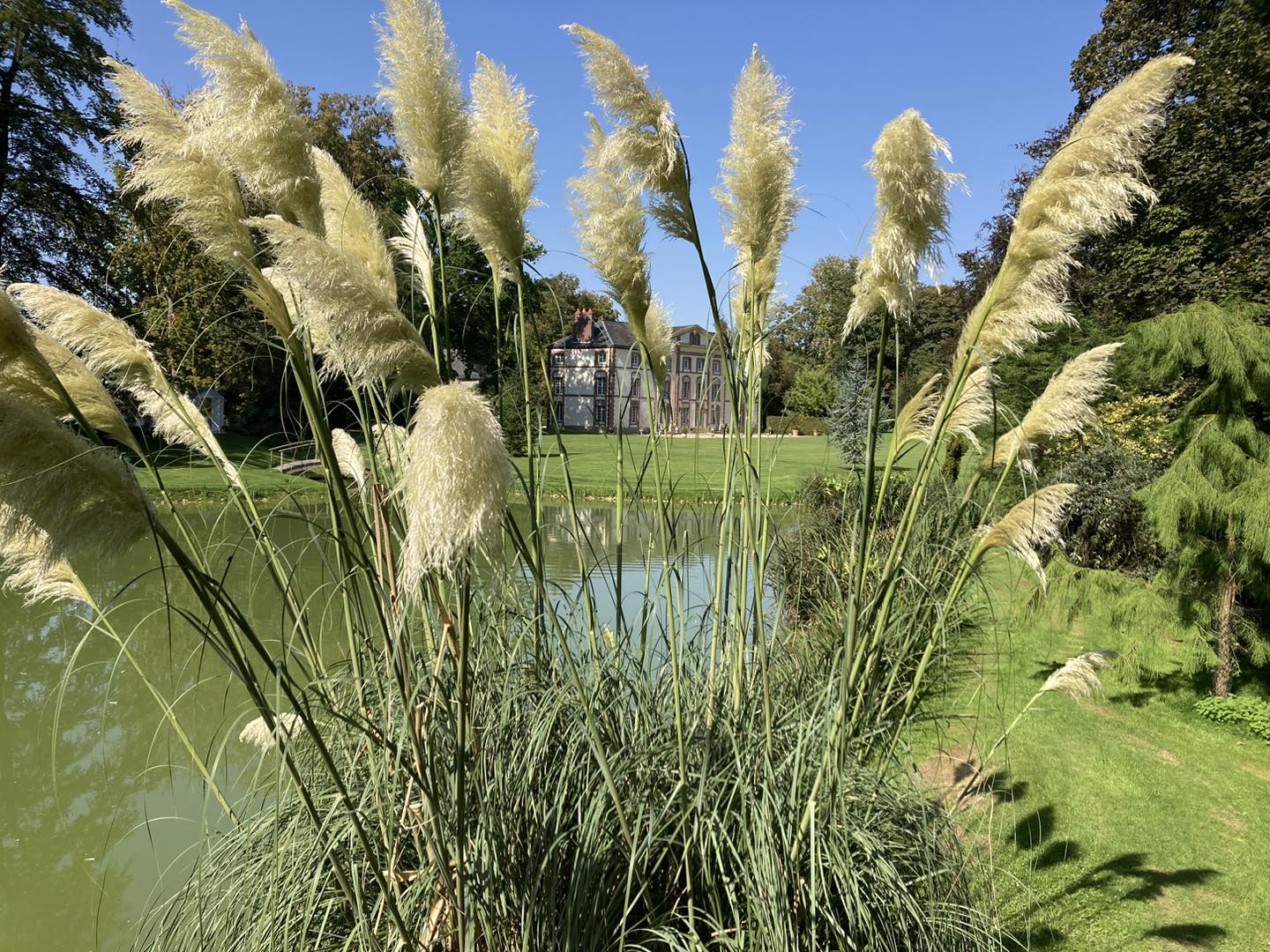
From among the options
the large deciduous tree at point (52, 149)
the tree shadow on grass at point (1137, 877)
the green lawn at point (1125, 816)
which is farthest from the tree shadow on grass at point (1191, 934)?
the large deciduous tree at point (52, 149)

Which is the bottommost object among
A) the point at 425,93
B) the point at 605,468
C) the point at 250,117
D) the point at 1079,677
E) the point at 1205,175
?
the point at 605,468

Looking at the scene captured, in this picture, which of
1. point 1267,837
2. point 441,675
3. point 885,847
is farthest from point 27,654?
point 1267,837

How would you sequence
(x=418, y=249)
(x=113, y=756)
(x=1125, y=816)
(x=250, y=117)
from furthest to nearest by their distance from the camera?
(x=113, y=756) < (x=1125, y=816) < (x=418, y=249) < (x=250, y=117)

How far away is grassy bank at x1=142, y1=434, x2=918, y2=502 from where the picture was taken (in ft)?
8.13

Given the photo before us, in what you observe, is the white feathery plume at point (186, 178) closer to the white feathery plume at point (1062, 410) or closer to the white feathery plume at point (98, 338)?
the white feathery plume at point (98, 338)

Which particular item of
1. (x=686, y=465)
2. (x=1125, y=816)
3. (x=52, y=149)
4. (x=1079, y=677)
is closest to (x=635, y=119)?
(x=1079, y=677)

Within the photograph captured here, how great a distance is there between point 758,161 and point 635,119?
1.24 ft

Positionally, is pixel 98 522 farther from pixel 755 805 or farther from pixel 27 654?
pixel 27 654

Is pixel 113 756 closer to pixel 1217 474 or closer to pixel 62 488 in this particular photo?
pixel 62 488

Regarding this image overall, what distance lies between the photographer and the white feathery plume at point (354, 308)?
1.25m

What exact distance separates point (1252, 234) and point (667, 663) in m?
9.84

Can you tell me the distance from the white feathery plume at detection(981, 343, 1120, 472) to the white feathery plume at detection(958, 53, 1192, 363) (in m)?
0.32

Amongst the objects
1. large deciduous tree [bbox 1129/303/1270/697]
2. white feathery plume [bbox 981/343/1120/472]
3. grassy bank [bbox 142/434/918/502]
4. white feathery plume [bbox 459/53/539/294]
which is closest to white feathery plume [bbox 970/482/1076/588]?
white feathery plume [bbox 981/343/1120/472]

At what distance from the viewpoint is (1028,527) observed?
2289mm
